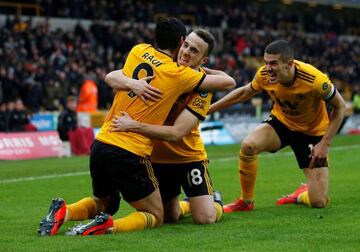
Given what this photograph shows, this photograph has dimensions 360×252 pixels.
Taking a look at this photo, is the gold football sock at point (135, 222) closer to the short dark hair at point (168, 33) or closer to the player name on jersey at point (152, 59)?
the player name on jersey at point (152, 59)

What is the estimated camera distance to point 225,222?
8.04 m

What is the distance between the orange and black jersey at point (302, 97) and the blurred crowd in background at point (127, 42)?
13165 mm

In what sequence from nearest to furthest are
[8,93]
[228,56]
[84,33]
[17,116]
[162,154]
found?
[162,154], [17,116], [8,93], [84,33], [228,56]

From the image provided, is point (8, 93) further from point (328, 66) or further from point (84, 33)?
point (328, 66)

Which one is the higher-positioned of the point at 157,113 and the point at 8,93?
the point at 157,113

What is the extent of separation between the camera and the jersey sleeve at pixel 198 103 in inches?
296

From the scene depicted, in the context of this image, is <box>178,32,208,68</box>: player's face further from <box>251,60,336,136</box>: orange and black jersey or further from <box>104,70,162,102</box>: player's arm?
<box>251,60,336,136</box>: orange and black jersey

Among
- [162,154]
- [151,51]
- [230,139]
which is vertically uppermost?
[151,51]

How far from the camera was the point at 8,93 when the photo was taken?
78.8 feet

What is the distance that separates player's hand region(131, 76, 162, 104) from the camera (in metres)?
7.17

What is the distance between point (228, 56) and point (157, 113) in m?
29.3

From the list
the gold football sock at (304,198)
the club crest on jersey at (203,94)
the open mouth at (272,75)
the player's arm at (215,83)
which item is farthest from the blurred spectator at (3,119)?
the player's arm at (215,83)

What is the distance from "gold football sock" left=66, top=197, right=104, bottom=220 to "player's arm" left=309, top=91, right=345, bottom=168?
237cm

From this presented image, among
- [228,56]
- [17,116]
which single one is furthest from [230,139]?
[228,56]
